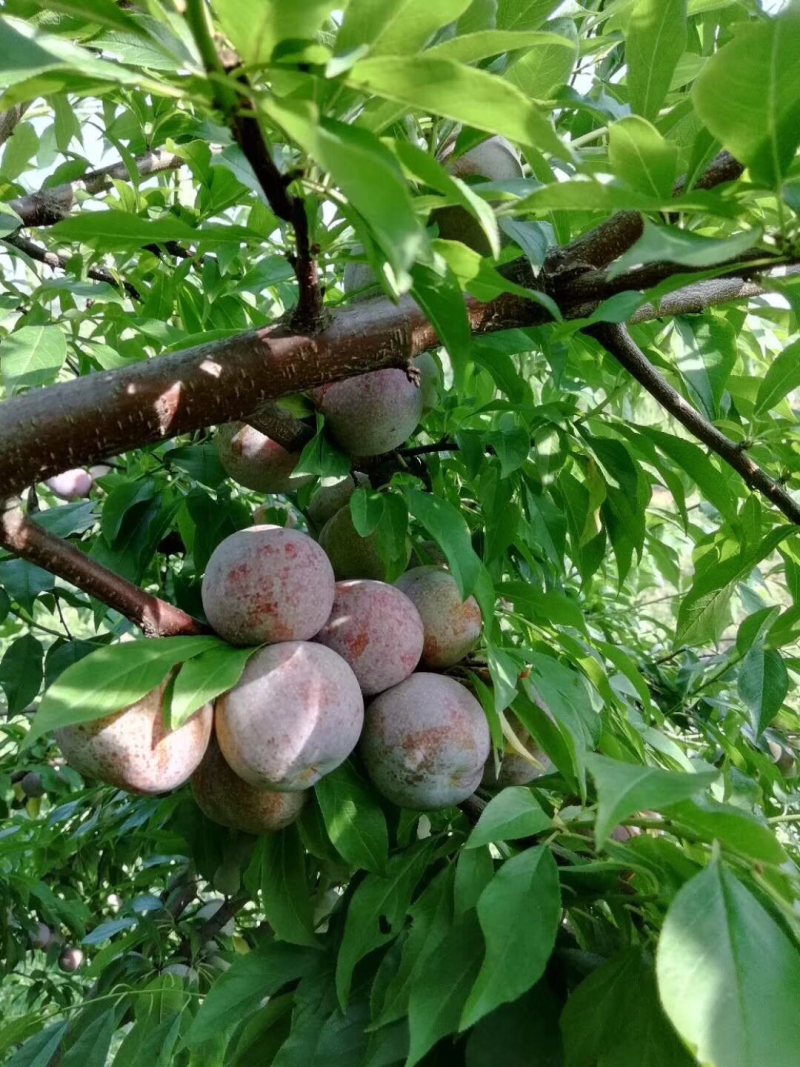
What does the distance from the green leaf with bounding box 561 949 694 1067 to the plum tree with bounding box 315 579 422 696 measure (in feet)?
1.13

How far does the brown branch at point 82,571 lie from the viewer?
748 millimetres

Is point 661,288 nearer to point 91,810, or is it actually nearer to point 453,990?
point 453,990

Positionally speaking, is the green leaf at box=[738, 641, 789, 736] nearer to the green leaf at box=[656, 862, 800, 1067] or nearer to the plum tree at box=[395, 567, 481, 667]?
the plum tree at box=[395, 567, 481, 667]

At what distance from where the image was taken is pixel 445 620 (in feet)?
3.33

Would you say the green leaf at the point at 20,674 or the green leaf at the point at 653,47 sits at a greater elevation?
the green leaf at the point at 653,47

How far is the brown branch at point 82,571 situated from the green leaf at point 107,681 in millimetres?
58

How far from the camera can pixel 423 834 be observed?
113 centimetres

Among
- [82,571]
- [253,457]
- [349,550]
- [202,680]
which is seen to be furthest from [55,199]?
[202,680]

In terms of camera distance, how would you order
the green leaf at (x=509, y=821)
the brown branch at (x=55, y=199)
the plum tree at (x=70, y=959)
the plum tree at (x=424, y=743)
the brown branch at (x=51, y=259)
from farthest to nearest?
the plum tree at (x=70, y=959), the brown branch at (x=55, y=199), the brown branch at (x=51, y=259), the plum tree at (x=424, y=743), the green leaf at (x=509, y=821)

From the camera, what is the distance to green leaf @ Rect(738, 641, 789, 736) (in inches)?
47.6

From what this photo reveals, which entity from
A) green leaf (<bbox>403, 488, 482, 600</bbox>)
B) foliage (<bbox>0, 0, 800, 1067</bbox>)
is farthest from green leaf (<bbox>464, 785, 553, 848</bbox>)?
green leaf (<bbox>403, 488, 482, 600</bbox>)

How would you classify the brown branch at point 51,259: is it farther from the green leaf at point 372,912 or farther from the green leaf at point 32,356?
the green leaf at point 372,912

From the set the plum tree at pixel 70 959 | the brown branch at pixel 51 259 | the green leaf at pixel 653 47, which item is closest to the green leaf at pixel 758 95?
the green leaf at pixel 653 47

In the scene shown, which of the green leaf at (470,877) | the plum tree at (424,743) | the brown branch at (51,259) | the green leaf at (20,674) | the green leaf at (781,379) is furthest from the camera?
the brown branch at (51,259)
